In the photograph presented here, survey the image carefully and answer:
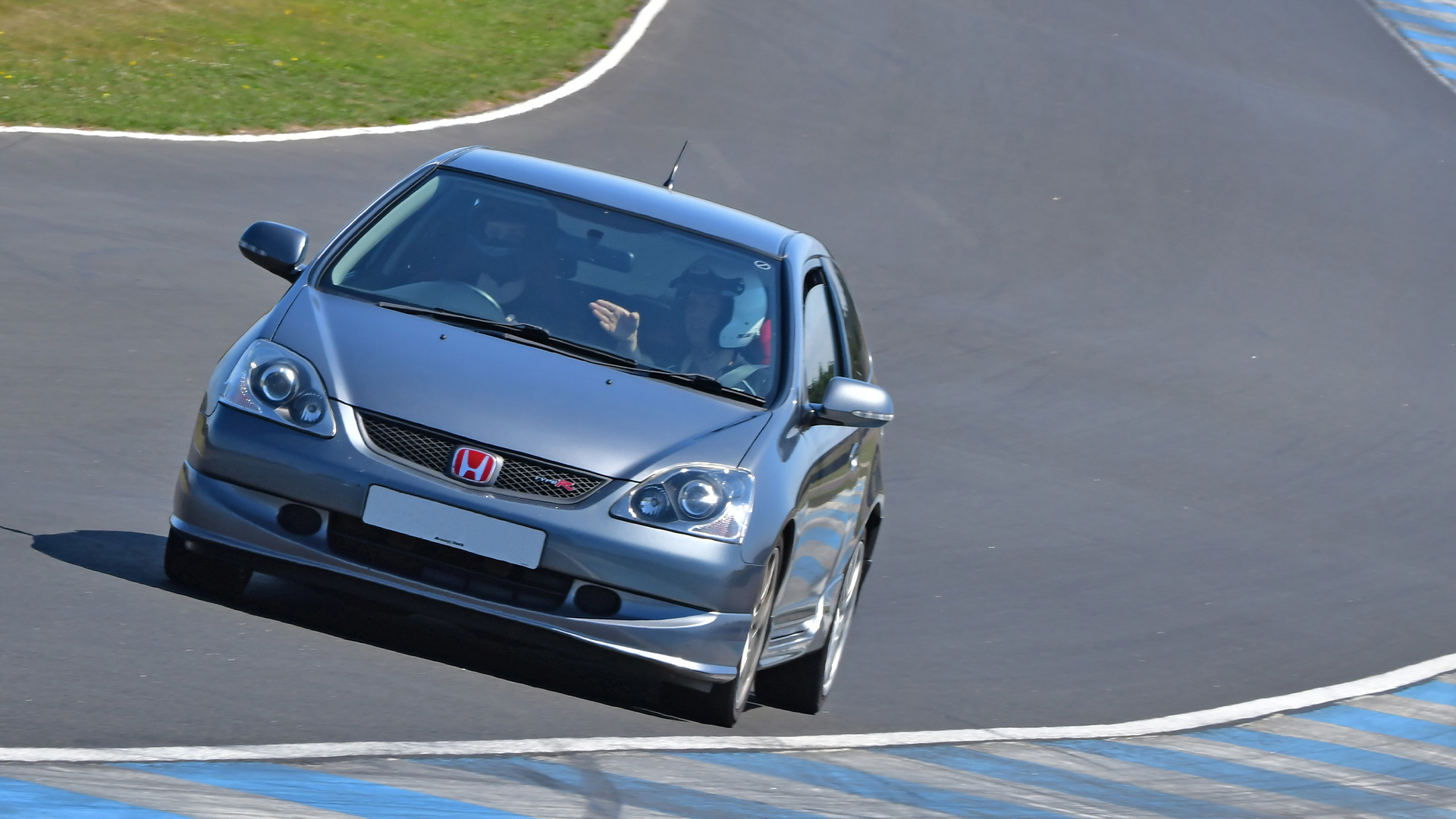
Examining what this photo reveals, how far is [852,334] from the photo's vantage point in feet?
26.1

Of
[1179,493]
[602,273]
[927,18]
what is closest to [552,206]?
[602,273]

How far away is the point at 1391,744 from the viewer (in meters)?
8.79

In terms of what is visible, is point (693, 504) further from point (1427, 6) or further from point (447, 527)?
point (1427, 6)

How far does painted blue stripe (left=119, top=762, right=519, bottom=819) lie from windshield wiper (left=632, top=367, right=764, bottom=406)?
1.84m

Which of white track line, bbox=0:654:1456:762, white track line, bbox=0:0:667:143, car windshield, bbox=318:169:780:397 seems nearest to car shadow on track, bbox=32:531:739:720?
white track line, bbox=0:654:1456:762

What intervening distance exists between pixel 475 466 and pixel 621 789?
3.48 feet

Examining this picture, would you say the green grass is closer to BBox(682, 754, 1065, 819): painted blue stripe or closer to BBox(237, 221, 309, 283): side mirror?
BBox(237, 221, 309, 283): side mirror

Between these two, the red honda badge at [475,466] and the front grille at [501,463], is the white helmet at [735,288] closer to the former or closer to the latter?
the front grille at [501,463]

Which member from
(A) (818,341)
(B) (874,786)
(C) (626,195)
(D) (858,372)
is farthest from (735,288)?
(B) (874,786)

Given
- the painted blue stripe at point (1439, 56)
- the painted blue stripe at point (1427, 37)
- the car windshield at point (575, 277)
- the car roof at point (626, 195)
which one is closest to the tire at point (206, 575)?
the car windshield at point (575, 277)

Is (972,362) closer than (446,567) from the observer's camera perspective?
No

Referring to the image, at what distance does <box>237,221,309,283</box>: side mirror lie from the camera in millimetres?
6918

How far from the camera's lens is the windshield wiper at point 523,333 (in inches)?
256

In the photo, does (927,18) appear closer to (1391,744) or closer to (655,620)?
(1391,744)
